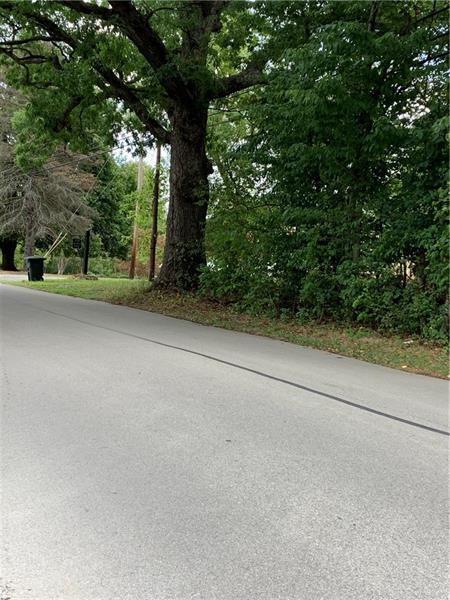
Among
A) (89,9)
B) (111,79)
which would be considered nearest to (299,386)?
(89,9)

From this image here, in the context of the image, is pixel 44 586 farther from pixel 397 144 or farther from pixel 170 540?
pixel 397 144

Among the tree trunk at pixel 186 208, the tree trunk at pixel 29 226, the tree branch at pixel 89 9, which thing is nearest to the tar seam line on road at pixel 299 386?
the tree trunk at pixel 186 208

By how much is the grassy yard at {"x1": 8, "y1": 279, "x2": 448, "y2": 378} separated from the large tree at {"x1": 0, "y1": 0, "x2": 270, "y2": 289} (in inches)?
41.7

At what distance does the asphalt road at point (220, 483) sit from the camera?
214 cm

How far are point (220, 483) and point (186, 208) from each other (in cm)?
1056

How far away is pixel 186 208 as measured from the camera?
12938mm

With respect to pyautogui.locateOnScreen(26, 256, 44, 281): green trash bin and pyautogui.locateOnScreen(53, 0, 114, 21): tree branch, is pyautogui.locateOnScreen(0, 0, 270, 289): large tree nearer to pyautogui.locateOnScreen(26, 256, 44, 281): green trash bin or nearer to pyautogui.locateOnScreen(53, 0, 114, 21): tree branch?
pyautogui.locateOnScreen(53, 0, 114, 21): tree branch

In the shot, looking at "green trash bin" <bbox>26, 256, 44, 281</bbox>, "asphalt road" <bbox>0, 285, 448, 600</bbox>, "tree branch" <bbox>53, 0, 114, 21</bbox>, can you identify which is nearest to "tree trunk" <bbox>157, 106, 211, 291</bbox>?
"tree branch" <bbox>53, 0, 114, 21</bbox>

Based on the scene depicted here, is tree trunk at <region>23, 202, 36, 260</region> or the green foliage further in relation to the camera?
tree trunk at <region>23, 202, 36, 260</region>

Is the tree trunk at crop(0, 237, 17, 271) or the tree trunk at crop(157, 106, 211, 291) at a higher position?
the tree trunk at crop(157, 106, 211, 291)

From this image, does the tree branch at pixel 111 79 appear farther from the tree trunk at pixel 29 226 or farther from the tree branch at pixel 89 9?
the tree trunk at pixel 29 226

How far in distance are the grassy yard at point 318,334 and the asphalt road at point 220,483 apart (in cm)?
101

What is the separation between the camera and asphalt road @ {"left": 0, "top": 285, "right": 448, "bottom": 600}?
2.14m

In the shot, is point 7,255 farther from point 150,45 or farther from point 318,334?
point 318,334
